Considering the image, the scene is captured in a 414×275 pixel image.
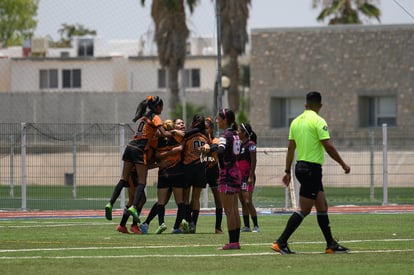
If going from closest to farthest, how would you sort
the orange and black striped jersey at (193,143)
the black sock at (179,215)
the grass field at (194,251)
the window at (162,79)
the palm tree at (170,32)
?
1. the grass field at (194,251)
2. the black sock at (179,215)
3. the orange and black striped jersey at (193,143)
4. the palm tree at (170,32)
5. the window at (162,79)

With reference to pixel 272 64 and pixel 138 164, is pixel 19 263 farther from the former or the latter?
pixel 272 64

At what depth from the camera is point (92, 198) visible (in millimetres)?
32500

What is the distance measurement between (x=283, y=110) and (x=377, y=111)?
431cm

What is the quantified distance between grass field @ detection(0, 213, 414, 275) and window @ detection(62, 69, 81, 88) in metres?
49.4

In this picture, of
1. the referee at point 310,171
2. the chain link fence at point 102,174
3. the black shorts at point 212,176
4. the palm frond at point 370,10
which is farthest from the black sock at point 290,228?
the palm frond at point 370,10

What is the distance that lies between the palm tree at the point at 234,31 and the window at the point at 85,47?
87.2ft

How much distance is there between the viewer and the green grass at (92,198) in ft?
102

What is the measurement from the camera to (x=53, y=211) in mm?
28938

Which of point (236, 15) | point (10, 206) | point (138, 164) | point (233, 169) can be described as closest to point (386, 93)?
point (236, 15)

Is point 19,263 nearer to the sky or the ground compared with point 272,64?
nearer to the ground

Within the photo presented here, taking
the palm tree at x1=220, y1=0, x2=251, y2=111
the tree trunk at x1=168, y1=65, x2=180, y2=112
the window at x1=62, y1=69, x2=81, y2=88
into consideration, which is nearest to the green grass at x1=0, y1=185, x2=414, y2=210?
the palm tree at x1=220, y1=0, x2=251, y2=111

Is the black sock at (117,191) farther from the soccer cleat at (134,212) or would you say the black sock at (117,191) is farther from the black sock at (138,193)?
the soccer cleat at (134,212)

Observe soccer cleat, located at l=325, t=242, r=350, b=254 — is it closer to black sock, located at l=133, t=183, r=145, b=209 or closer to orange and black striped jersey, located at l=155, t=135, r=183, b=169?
black sock, located at l=133, t=183, r=145, b=209

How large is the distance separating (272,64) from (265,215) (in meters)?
23.7
